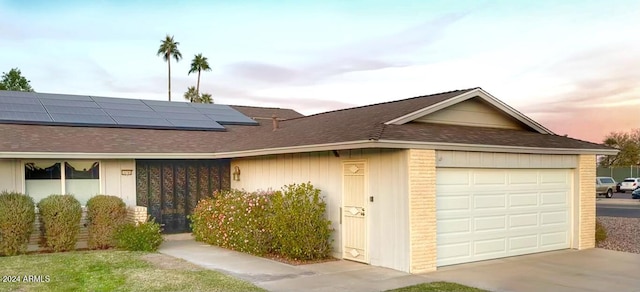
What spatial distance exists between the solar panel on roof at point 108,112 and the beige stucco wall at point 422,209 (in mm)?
9043

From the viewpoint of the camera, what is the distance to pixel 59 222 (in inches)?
471

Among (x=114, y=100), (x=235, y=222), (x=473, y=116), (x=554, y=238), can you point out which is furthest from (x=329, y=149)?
(x=114, y=100)

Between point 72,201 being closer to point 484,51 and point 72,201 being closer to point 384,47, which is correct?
point 384,47

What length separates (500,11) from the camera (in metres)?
14.5

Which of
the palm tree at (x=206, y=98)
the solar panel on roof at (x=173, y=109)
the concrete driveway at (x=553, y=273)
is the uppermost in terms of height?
the palm tree at (x=206, y=98)

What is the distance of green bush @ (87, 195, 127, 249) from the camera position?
12.5 metres

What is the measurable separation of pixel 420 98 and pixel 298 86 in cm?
1121

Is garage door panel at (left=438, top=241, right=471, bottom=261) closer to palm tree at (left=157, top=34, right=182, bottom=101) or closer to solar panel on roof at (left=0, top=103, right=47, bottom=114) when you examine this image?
solar panel on roof at (left=0, top=103, right=47, bottom=114)

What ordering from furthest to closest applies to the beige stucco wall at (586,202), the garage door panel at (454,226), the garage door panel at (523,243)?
the beige stucco wall at (586,202)
the garage door panel at (523,243)
the garage door panel at (454,226)

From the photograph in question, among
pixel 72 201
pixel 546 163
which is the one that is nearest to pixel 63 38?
pixel 72 201

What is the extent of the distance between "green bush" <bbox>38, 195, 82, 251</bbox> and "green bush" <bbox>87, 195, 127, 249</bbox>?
1.09 feet

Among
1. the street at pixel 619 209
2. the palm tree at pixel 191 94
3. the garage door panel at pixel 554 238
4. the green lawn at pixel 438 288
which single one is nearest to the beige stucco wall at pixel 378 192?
the green lawn at pixel 438 288

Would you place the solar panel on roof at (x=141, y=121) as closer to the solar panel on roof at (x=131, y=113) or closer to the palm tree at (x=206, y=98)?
the solar panel on roof at (x=131, y=113)

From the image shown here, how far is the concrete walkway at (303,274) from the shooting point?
8609mm
